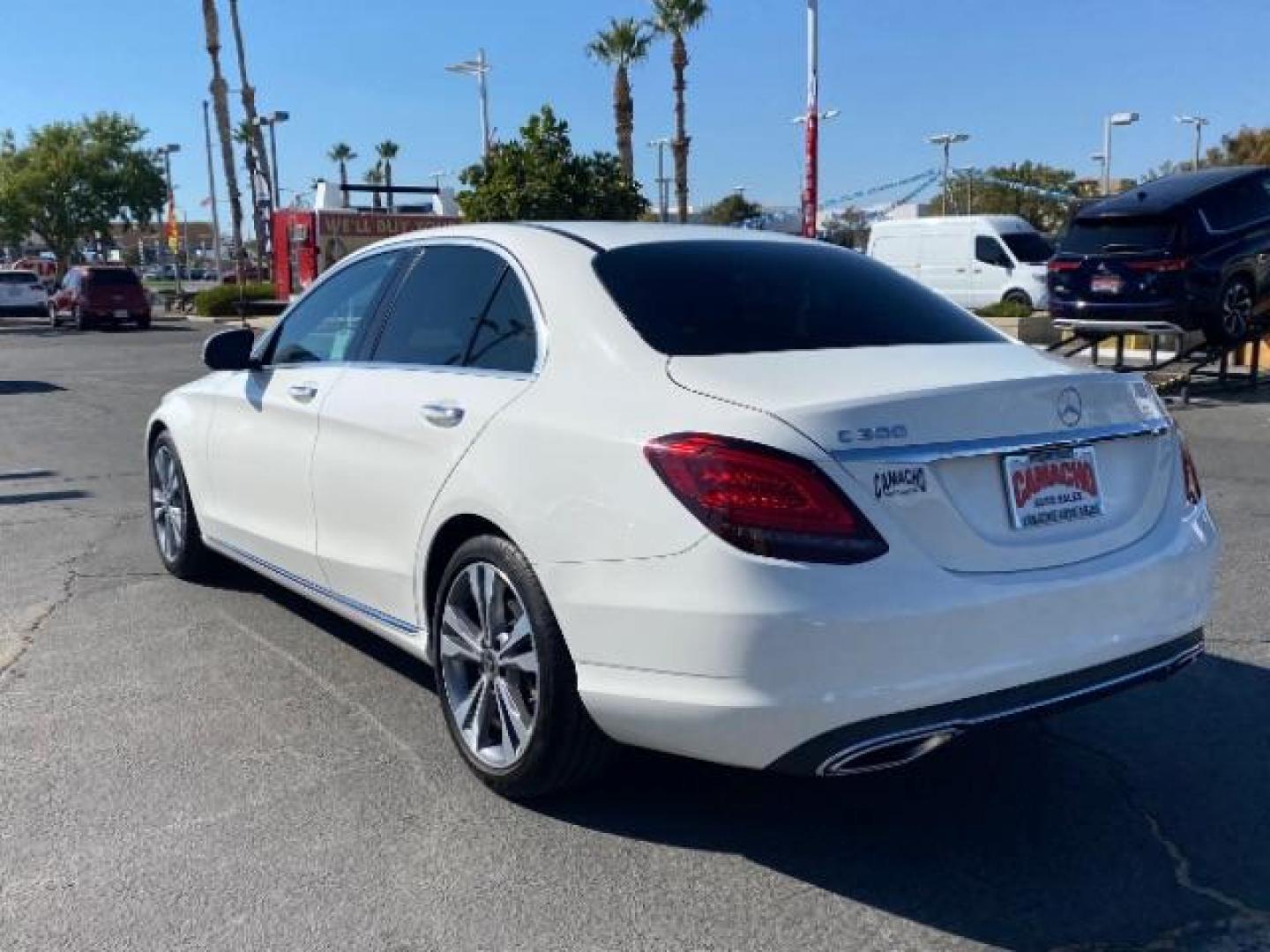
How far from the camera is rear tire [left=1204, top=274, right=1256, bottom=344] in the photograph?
1288 centimetres

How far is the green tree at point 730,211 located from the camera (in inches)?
2970

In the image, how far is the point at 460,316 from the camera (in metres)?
4.07

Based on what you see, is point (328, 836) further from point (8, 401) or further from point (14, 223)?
point (14, 223)

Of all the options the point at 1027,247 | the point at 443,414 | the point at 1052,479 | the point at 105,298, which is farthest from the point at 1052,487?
the point at 105,298

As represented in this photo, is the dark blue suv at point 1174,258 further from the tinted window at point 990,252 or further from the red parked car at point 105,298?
the red parked car at point 105,298

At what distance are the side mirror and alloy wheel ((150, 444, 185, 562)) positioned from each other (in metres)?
0.96

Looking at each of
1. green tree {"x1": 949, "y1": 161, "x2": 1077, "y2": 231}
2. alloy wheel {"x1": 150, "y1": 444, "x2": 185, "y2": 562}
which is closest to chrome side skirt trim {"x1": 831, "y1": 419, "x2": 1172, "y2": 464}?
alloy wheel {"x1": 150, "y1": 444, "x2": 185, "y2": 562}

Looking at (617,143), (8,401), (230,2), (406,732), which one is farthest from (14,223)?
(406,732)

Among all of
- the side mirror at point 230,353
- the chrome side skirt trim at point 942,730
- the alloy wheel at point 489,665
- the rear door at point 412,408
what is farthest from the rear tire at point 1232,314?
the alloy wheel at point 489,665

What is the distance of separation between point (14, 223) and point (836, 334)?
58.0 m

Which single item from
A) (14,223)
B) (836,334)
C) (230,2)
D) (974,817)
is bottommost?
(974,817)

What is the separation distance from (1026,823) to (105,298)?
1327 inches

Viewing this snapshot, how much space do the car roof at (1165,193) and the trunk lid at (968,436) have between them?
408 inches

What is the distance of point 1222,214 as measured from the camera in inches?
508
